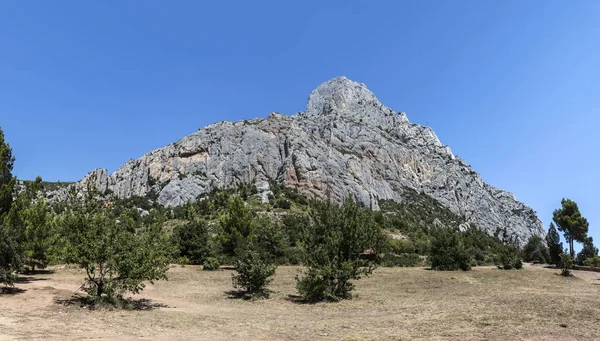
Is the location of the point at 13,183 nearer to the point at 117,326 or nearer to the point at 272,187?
the point at 117,326

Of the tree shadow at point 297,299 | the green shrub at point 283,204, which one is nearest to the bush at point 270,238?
the tree shadow at point 297,299

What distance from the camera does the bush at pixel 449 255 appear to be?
38562 mm

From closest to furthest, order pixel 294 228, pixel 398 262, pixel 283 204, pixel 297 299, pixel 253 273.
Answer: pixel 297 299 → pixel 253 273 → pixel 398 262 → pixel 294 228 → pixel 283 204

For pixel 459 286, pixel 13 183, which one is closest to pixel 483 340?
pixel 459 286

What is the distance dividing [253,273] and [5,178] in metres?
15.2

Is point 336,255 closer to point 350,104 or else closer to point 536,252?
point 536,252

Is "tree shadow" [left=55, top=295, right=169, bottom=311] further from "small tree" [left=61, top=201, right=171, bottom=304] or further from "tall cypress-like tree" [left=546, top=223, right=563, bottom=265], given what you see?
"tall cypress-like tree" [left=546, top=223, right=563, bottom=265]

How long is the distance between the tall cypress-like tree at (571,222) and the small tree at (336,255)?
43120 millimetres

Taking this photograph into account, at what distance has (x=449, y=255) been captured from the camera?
39.0 meters

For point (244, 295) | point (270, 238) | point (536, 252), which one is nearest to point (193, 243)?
point (270, 238)

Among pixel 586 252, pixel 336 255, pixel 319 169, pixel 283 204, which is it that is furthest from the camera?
pixel 319 169

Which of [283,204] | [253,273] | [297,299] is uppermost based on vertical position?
[283,204]

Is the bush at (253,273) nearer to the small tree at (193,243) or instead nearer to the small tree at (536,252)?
the small tree at (193,243)

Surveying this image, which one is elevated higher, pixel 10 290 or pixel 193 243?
pixel 193 243
